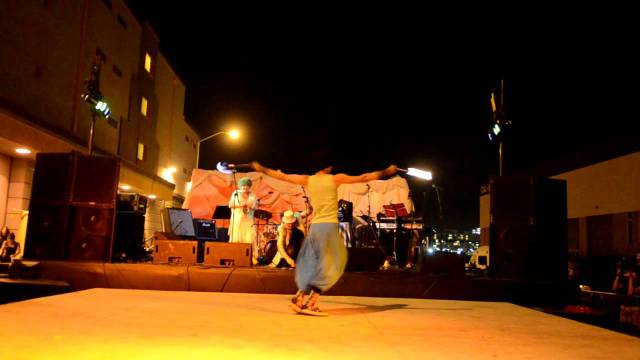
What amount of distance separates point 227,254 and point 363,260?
2287 millimetres

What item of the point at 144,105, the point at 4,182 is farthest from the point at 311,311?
the point at 144,105

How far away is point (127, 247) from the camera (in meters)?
9.24

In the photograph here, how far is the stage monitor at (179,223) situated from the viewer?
1108cm

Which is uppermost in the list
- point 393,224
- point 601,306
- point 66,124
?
point 66,124

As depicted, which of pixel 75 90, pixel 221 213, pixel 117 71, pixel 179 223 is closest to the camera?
pixel 179 223

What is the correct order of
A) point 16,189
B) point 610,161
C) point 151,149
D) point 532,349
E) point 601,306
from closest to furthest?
point 532,349 → point 601,306 → point 16,189 → point 610,161 → point 151,149

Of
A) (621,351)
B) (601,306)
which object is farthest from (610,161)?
(621,351)

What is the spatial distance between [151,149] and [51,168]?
1706cm

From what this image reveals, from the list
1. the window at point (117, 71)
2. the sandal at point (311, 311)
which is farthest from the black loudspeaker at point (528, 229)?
the window at point (117, 71)

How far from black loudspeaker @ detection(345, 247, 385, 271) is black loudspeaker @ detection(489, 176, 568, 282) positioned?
1883mm

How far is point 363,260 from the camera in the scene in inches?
333

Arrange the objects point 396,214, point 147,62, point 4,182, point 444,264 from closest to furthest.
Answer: point 444,264, point 396,214, point 4,182, point 147,62

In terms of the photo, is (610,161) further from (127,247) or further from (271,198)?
(127,247)

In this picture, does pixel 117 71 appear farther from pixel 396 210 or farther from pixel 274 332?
pixel 274 332
